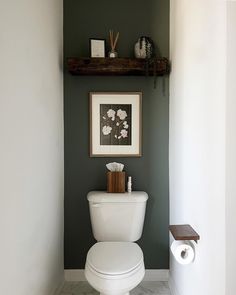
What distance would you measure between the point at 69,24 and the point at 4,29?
4.03 feet

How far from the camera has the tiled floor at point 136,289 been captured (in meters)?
2.14

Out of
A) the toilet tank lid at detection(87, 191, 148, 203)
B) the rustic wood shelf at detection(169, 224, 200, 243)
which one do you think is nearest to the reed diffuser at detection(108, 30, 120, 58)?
the toilet tank lid at detection(87, 191, 148, 203)

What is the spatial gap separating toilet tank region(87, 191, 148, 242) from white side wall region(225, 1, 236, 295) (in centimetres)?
102

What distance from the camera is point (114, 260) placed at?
1.70 meters

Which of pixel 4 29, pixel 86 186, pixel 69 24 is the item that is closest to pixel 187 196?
pixel 86 186

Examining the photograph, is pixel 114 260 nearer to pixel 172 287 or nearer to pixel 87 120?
pixel 172 287

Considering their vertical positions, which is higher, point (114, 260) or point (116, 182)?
point (116, 182)

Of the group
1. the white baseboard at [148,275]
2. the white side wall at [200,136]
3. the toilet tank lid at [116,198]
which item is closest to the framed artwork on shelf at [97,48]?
the white side wall at [200,136]

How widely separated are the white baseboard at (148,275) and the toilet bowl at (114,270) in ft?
2.13

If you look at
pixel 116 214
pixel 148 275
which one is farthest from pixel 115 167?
pixel 148 275

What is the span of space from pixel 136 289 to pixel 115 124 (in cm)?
134

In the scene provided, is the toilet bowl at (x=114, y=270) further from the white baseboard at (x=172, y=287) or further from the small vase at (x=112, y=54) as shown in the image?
the small vase at (x=112, y=54)

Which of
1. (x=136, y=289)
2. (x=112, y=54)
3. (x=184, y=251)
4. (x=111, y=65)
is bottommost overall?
(x=136, y=289)

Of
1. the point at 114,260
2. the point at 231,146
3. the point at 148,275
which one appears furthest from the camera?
the point at 148,275
